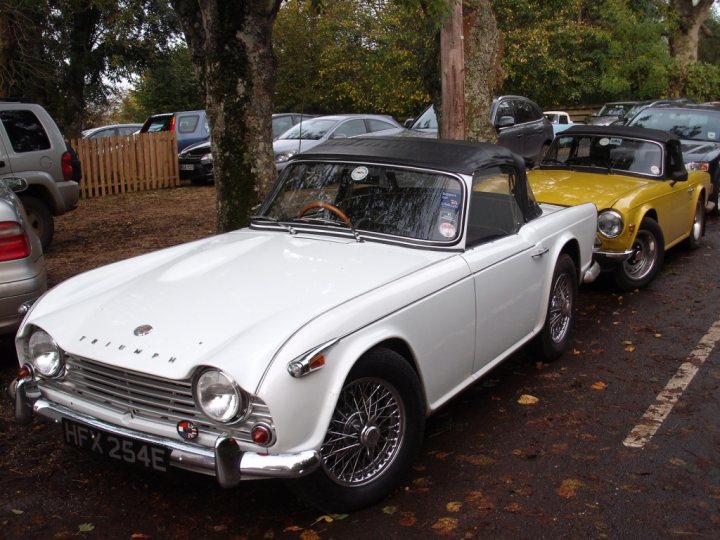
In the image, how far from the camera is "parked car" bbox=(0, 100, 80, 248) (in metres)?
9.33

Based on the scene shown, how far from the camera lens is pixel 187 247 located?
195 inches

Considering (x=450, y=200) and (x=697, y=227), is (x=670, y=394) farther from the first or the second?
(x=697, y=227)

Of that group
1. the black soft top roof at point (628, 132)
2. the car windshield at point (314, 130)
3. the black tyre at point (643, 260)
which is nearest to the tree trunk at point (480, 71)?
the black soft top roof at point (628, 132)

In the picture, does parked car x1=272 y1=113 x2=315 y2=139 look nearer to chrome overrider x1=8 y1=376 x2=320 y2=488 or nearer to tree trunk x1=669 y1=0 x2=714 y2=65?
chrome overrider x1=8 y1=376 x2=320 y2=488

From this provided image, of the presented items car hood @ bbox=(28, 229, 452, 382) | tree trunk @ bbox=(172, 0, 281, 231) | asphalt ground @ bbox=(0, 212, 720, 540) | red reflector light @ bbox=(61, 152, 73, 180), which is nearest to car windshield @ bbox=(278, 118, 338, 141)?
red reflector light @ bbox=(61, 152, 73, 180)

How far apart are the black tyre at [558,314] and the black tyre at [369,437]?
1926 mm

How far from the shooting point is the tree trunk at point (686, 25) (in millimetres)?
29344

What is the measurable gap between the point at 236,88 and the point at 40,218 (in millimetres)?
3857

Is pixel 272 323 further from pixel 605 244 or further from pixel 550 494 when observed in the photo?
pixel 605 244

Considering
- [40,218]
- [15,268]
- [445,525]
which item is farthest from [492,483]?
[40,218]

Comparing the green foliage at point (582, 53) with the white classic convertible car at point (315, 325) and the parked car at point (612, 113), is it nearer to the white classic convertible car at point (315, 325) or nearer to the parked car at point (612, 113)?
the parked car at point (612, 113)

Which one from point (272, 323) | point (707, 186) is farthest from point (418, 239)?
point (707, 186)

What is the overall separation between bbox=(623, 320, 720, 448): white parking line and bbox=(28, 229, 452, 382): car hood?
1.58 m

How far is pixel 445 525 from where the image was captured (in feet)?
11.5
